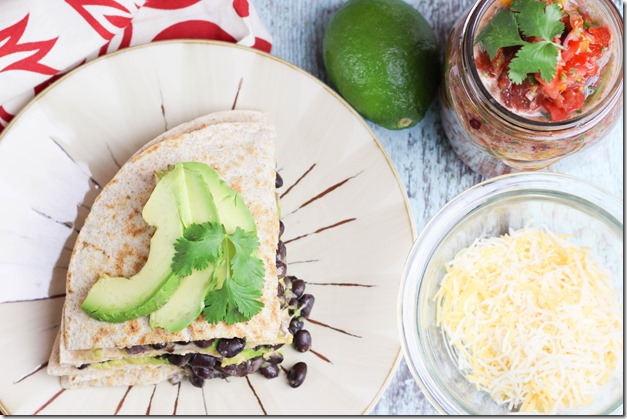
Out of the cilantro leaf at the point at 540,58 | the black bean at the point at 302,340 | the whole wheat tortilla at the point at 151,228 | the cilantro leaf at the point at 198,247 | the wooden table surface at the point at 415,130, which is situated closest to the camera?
the cilantro leaf at the point at 540,58

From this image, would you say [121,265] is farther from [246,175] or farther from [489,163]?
[489,163]

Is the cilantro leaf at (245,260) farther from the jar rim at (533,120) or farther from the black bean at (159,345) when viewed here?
the jar rim at (533,120)

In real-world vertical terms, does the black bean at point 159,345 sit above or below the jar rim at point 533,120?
below

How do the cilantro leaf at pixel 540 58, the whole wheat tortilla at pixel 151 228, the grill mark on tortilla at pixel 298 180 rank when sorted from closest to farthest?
1. the cilantro leaf at pixel 540 58
2. the whole wheat tortilla at pixel 151 228
3. the grill mark on tortilla at pixel 298 180

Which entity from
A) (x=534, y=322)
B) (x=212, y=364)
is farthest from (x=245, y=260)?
(x=534, y=322)

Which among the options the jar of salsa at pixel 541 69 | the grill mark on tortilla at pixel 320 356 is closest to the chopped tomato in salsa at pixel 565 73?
the jar of salsa at pixel 541 69

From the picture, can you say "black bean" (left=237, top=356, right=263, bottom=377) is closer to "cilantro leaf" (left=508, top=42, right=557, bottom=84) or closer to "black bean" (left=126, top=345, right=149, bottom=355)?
"black bean" (left=126, top=345, right=149, bottom=355)
